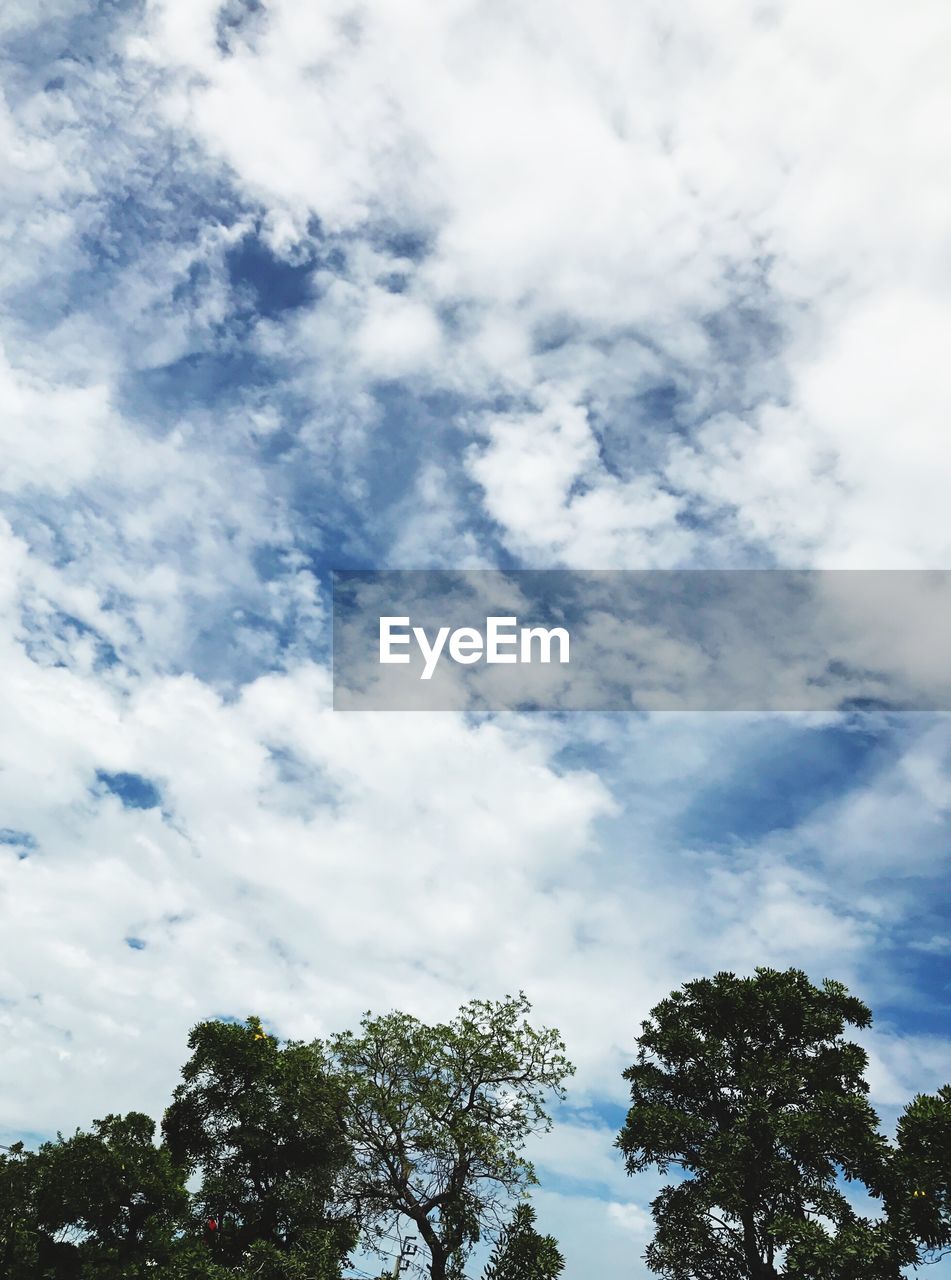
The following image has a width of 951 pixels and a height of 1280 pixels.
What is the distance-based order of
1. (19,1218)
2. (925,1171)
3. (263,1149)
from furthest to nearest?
(263,1149), (19,1218), (925,1171)

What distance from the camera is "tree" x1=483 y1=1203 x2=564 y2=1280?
24922 millimetres

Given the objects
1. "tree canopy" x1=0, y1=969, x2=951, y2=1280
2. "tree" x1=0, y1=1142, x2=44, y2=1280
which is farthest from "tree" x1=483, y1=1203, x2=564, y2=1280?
"tree" x1=0, y1=1142, x2=44, y2=1280

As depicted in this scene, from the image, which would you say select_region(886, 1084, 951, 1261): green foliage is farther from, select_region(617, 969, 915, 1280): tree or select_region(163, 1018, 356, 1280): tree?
select_region(163, 1018, 356, 1280): tree

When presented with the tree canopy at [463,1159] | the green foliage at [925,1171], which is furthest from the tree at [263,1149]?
the green foliage at [925,1171]

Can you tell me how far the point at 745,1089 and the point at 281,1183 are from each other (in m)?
15.4

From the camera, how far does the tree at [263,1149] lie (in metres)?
27.0

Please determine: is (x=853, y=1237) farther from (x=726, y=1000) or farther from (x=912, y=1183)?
(x=726, y=1000)

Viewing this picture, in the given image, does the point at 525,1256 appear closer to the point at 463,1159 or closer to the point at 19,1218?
the point at 463,1159

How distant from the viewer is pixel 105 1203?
26.6m

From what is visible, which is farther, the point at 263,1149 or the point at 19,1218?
the point at 263,1149

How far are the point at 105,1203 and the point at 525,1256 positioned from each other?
12667mm

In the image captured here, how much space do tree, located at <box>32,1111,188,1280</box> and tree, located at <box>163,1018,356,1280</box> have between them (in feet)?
5.01

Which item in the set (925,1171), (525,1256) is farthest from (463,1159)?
(925,1171)

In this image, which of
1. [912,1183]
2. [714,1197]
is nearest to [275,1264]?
[714,1197]
